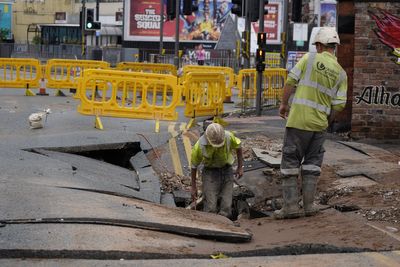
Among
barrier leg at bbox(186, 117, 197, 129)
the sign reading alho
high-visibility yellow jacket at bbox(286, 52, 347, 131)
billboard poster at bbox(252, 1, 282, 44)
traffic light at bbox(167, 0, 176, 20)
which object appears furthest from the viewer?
billboard poster at bbox(252, 1, 282, 44)

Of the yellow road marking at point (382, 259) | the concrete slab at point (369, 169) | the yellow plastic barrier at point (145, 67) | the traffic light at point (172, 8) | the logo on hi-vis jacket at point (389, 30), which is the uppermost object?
the traffic light at point (172, 8)

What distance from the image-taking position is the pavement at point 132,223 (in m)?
5.72

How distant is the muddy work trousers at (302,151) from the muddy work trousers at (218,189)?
1.66 metres

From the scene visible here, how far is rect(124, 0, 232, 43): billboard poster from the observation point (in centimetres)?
5594

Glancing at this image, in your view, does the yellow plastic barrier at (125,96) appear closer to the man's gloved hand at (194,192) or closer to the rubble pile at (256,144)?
the rubble pile at (256,144)

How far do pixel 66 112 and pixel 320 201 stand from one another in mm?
10112

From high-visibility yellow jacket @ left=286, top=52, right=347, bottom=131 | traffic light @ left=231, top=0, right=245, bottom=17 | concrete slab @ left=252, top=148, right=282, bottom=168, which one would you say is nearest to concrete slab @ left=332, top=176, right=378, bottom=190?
concrete slab @ left=252, top=148, right=282, bottom=168

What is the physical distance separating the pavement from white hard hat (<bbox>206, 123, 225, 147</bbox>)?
3.08 feet

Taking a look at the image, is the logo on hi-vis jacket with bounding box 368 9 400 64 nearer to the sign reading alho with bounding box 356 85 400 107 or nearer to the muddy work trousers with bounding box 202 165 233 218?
the sign reading alho with bounding box 356 85 400 107

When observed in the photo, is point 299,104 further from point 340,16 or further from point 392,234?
point 340,16

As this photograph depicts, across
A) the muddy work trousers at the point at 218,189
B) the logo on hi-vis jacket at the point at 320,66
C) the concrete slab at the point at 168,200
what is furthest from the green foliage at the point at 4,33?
the logo on hi-vis jacket at the point at 320,66

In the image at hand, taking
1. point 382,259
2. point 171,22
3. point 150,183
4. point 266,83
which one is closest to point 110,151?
point 150,183

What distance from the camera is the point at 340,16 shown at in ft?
45.9

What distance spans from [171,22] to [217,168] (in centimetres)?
4793
